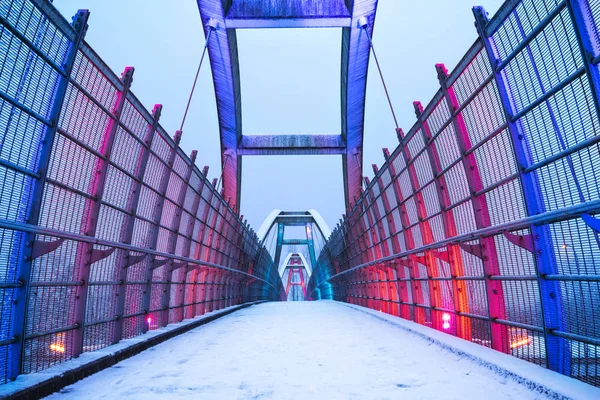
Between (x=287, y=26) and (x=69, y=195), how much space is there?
644 inches

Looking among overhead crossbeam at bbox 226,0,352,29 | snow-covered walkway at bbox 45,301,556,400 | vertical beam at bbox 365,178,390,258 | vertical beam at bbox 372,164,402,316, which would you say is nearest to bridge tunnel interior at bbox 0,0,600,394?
snow-covered walkway at bbox 45,301,556,400

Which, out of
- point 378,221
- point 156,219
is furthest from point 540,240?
point 378,221

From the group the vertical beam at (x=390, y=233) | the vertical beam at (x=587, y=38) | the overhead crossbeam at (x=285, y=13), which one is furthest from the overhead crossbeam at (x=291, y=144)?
the vertical beam at (x=587, y=38)

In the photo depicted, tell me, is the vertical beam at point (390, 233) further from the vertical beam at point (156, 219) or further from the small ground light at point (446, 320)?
the vertical beam at point (156, 219)

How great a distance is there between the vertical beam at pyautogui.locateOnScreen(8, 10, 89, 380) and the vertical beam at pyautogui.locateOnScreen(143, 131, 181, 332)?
11.1 feet

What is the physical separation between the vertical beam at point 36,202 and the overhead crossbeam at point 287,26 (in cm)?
1421

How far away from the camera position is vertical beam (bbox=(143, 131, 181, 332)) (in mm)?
7500

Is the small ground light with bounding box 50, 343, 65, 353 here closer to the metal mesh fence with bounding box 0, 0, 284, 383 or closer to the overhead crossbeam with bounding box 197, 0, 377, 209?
the metal mesh fence with bounding box 0, 0, 284, 383

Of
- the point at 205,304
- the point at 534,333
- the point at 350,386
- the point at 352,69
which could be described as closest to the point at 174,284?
the point at 205,304

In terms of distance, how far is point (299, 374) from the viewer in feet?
14.7

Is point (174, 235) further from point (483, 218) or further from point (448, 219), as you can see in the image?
point (483, 218)

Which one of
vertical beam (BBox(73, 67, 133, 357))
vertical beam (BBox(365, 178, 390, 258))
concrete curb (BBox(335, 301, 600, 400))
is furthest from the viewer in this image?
vertical beam (BBox(365, 178, 390, 258))

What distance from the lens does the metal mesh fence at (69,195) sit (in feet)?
13.1

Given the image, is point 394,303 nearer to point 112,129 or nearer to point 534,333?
point 534,333
